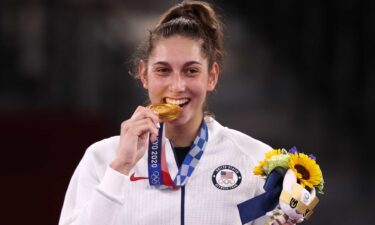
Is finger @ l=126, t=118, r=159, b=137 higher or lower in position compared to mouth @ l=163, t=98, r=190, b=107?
lower

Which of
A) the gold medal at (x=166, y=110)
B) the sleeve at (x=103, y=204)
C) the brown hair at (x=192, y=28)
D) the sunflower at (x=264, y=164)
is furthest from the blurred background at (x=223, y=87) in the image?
the sunflower at (x=264, y=164)

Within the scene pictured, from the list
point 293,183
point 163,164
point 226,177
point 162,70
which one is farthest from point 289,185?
point 162,70

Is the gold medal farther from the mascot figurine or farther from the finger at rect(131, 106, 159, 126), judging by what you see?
the mascot figurine

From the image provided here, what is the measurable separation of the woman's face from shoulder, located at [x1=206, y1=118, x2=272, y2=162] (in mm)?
123

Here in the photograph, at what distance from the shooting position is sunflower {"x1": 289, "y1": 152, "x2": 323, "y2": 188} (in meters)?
2.09

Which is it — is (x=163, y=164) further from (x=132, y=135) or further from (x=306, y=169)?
(x=306, y=169)

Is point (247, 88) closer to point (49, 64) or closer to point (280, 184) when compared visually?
A: point (49, 64)

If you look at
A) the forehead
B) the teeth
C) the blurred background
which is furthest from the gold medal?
the blurred background

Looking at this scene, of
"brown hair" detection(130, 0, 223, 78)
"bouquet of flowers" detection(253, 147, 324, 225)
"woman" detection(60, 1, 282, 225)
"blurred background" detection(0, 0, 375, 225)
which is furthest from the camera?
"blurred background" detection(0, 0, 375, 225)

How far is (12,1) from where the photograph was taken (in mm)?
5438

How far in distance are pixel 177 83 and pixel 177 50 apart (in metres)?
0.11

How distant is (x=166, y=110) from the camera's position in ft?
7.23

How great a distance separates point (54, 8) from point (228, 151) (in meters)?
3.10

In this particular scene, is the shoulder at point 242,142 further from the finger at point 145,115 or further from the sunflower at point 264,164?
the finger at point 145,115
